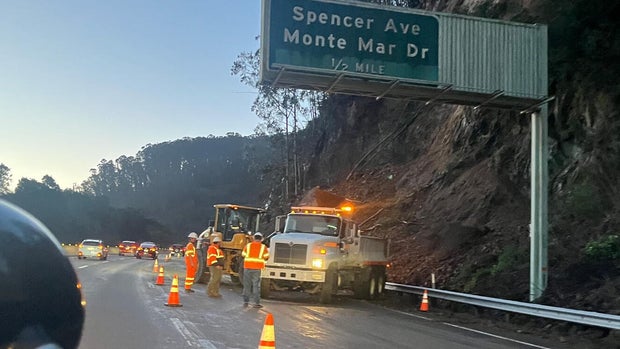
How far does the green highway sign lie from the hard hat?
14408 mm

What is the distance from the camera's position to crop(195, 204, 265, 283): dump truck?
24609 millimetres

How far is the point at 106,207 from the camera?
424 ft

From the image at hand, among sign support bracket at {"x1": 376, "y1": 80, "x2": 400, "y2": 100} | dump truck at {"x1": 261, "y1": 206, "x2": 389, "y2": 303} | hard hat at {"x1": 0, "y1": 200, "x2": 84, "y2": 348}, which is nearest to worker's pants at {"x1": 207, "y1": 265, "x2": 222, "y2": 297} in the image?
dump truck at {"x1": 261, "y1": 206, "x2": 389, "y2": 303}

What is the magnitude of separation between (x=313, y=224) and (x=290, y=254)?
5.42ft

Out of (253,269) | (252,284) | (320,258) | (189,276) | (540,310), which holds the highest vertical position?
(320,258)

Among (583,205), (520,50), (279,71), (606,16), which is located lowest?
(583,205)

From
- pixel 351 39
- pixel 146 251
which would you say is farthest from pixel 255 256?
pixel 146 251

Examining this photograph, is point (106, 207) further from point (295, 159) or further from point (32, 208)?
point (295, 159)

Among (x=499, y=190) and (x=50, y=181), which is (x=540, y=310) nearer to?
(x=499, y=190)

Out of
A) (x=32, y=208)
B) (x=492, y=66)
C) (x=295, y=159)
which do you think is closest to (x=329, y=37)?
(x=492, y=66)

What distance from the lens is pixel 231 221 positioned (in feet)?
86.6

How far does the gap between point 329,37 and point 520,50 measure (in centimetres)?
509

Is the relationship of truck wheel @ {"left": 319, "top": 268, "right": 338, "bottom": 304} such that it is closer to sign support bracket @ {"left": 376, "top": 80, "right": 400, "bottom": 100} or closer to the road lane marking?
sign support bracket @ {"left": 376, "top": 80, "right": 400, "bottom": 100}

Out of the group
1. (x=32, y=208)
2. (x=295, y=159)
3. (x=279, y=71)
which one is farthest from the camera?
(x=32, y=208)
